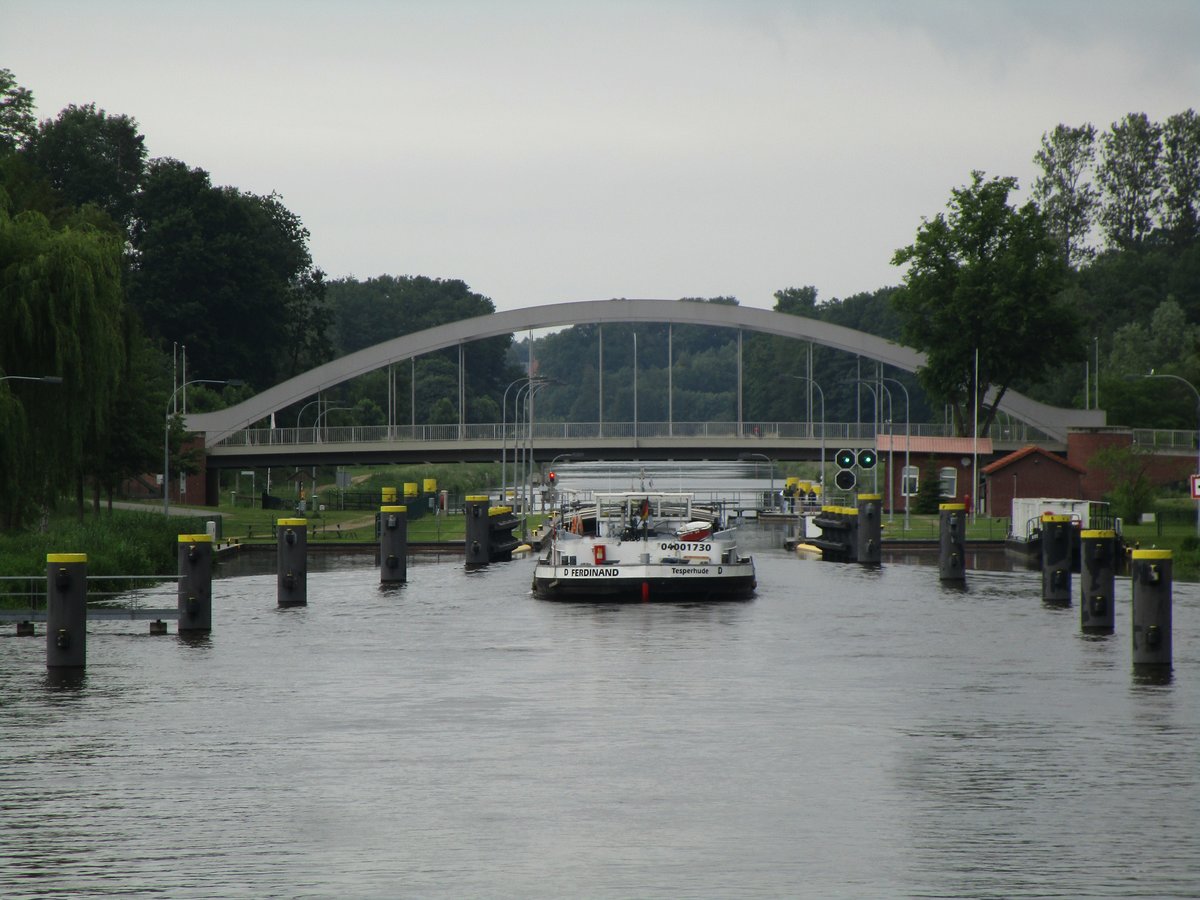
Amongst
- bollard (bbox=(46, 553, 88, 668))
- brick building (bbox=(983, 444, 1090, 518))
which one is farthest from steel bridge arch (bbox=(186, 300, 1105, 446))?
bollard (bbox=(46, 553, 88, 668))

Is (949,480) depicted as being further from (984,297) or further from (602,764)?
(602,764)

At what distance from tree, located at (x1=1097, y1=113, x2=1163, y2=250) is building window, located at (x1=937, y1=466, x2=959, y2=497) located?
54963 mm

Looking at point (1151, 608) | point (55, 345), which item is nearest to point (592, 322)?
point (55, 345)

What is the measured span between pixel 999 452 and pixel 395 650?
240 ft

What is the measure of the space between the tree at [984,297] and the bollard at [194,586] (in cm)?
6689

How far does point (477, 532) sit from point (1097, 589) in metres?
28.0

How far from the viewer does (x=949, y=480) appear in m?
101

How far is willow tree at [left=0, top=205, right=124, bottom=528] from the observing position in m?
47.7

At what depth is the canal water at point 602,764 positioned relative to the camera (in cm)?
1591

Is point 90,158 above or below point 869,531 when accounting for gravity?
above

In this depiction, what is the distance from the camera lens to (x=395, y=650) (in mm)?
34000

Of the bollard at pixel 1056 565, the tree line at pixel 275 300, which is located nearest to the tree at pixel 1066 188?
the tree line at pixel 275 300

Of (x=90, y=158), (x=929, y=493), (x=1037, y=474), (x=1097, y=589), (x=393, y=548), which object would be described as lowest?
(x=1097, y=589)

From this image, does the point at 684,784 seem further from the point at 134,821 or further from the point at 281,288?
the point at 281,288
